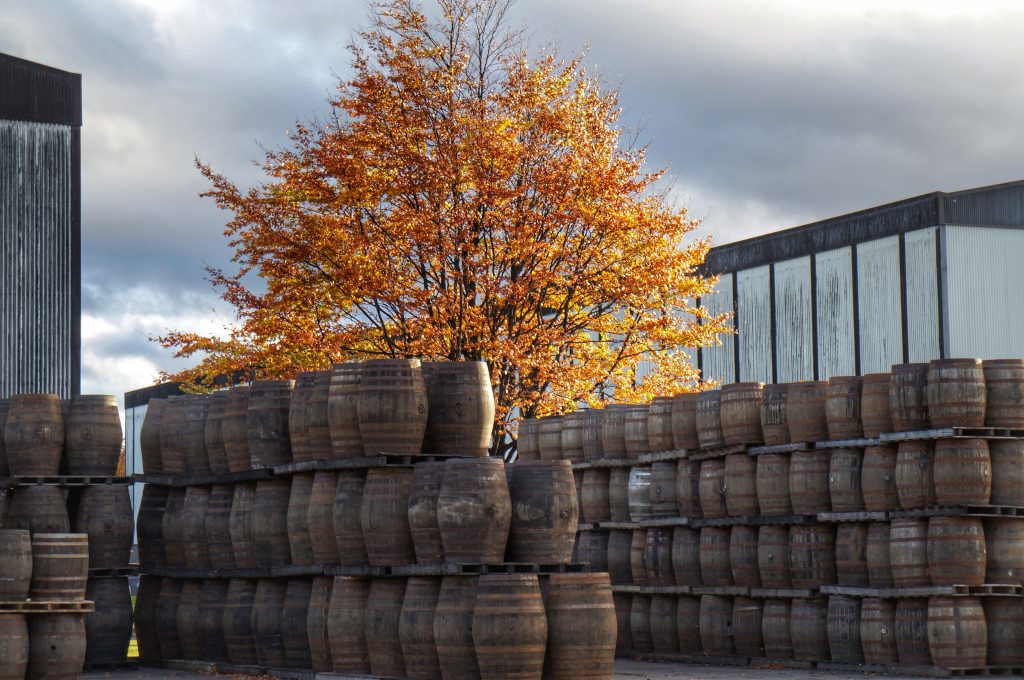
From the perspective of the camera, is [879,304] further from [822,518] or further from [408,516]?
[408,516]

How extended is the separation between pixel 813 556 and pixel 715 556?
1.56 metres

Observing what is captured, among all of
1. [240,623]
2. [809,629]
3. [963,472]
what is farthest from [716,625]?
[240,623]

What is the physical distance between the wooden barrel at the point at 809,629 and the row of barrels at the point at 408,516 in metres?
4.28

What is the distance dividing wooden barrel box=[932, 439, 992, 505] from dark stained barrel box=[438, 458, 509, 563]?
4.43 meters

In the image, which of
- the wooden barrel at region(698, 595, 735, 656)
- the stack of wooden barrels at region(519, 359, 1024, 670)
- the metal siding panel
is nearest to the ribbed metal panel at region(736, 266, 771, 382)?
the metal siding panel

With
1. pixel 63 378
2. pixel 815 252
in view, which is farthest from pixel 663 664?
pixel 815 252

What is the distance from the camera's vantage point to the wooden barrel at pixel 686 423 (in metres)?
18.8

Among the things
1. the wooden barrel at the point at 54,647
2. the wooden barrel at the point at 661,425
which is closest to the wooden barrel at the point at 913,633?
the wooden barrel at the point at 661,425

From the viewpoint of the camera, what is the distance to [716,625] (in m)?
18.3

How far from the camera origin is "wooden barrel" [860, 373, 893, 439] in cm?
1655

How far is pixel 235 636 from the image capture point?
16.9 m

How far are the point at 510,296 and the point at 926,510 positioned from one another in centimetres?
1197

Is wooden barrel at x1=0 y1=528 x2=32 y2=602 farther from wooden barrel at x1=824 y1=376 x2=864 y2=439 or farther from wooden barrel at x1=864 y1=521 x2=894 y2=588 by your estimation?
wooden barrel at x1=864 y1=521 x2=894 y2=588

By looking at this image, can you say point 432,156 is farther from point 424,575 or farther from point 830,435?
point 424,575
